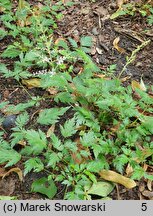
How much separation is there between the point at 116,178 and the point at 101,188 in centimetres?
15

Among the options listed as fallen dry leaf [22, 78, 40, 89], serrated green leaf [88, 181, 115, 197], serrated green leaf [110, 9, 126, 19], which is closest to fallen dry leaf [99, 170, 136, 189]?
serrated green leaf [88, 181, 115, 197]

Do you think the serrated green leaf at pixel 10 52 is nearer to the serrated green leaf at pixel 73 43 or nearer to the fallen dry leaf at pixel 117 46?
the serrated green leaf at pixel 73 43

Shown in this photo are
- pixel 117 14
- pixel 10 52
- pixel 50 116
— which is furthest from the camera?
pixel 117 14

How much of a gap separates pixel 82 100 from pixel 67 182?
0.80 metres

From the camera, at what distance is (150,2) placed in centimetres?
432

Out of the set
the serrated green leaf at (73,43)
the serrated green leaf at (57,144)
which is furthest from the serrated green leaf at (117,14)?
the serrated green leaf at (57,144)

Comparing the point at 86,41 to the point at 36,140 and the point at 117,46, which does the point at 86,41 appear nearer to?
the point at 117,46

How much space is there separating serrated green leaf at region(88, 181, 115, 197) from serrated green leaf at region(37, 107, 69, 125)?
2.07 ft

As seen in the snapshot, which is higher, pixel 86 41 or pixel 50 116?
pixel 86 41

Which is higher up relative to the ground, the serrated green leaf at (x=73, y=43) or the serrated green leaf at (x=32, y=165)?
the serrated green leaf at (x=73, y=43)

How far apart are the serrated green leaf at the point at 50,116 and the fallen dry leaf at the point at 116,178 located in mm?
583

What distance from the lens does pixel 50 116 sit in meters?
3.01

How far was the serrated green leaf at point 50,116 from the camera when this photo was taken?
2.99m

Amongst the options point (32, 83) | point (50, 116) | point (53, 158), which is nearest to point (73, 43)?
point (32, 83)
